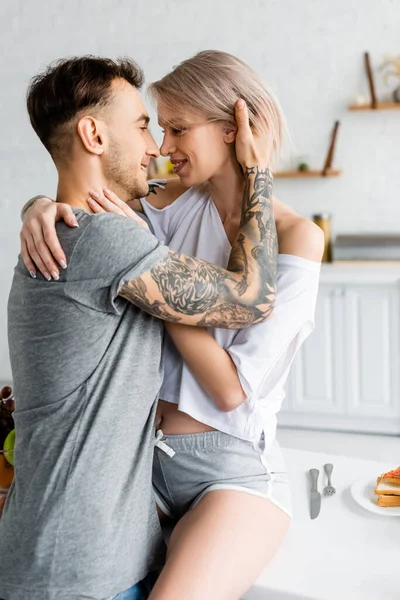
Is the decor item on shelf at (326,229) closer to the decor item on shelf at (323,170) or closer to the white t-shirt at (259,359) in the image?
the decor item on shelf at (323,170)

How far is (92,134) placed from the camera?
1.43 m

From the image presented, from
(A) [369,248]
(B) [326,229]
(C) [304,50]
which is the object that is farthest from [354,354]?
(C) [304,50]

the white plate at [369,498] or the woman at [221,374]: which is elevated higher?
the woman at [221,374]

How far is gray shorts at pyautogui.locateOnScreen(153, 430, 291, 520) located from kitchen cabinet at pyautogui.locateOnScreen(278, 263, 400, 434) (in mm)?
2399

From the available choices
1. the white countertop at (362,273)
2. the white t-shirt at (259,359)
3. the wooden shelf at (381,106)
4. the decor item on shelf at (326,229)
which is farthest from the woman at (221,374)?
the wooden shelf at (381,106)

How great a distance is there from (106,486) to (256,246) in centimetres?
52

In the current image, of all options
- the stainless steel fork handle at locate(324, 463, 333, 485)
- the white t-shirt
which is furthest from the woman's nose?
the stainless steel fork handle at locate(324, 463, 333, 485)

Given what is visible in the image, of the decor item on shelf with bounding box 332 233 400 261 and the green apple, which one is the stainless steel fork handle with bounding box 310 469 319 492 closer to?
the green apple

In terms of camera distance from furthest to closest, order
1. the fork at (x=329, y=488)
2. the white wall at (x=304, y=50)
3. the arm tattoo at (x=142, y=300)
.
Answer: the white wall at (x=304, y=50)
the fork at (x=329, y=488)
the arm tattoo at (x=142, y=300)

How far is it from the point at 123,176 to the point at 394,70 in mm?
3225

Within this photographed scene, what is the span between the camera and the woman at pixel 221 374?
135 centimetres

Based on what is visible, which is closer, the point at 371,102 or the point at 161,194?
the point at 161,194

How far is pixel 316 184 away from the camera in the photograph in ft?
14.7

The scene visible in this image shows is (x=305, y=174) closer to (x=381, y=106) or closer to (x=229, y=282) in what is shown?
(x=381, y=106)
